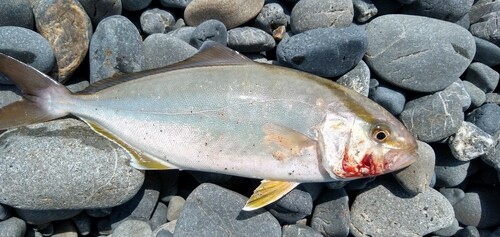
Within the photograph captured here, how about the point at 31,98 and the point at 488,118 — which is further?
the point at 488,118

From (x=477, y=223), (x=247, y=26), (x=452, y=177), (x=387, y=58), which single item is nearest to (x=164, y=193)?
(x=247, y=26)

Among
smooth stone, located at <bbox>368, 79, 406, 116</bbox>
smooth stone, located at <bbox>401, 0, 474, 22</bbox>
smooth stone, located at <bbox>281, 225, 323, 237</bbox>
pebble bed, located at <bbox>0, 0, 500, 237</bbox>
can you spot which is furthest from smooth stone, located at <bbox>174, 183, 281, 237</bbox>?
smooth stone, located at <bbox>401, 0, 474, 22</bbox>

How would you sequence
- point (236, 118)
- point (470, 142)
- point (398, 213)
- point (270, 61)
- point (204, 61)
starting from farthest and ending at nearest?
point (270, 61)
point (470, 142)
point (398, 213)
point (204, 61)
point (236, 118)

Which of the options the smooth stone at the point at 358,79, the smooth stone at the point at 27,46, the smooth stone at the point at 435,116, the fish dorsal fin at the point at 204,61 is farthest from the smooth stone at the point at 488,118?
the smooth stone at the point at 27,46

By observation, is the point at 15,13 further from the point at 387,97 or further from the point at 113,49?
the point at 387,97

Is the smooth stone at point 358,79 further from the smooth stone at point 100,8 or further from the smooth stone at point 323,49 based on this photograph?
the smooth stone at point 100,8

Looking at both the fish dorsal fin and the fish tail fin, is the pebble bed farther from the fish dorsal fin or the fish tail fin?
the fish dorsal fin

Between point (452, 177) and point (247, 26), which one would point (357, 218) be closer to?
point (452, 177)

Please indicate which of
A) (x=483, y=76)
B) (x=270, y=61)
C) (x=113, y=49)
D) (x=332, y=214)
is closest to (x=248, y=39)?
(x=270, y=61)
